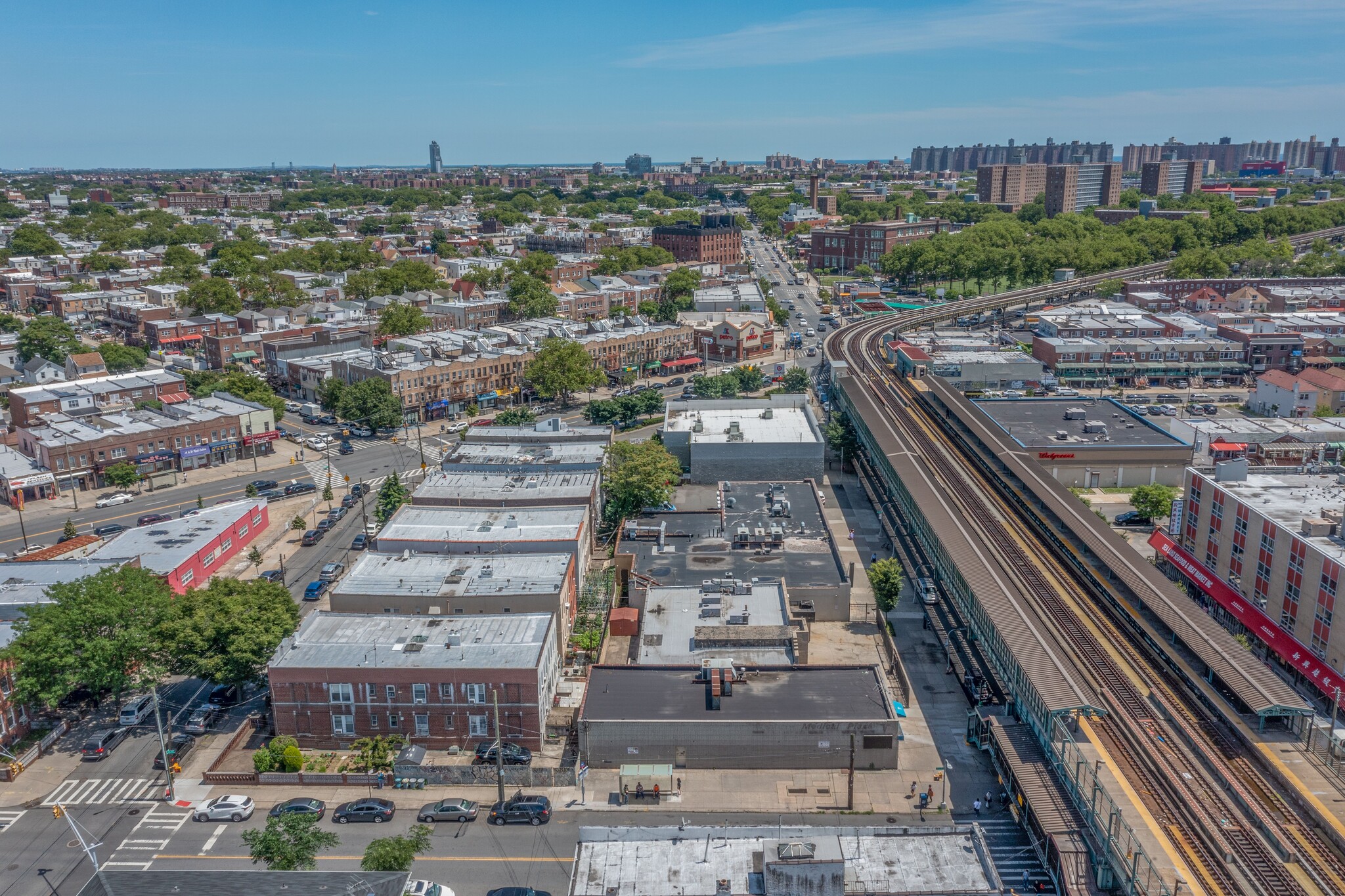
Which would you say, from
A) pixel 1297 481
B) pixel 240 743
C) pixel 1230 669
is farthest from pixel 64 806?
pixel 1297 481

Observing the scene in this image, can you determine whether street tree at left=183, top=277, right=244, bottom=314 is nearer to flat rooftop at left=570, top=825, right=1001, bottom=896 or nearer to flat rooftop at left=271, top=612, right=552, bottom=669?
flat rooftop at left=271, top=612, right=552, bottom=669

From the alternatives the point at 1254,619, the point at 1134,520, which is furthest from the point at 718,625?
the point at 1134,520

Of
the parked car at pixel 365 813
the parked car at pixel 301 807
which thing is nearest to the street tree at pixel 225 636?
the parked car at pixel 301 807

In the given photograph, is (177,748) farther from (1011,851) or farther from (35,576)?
(1011,851)

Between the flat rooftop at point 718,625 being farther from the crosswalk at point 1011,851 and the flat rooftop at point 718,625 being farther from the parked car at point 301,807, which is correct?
the parked car at point 301,807

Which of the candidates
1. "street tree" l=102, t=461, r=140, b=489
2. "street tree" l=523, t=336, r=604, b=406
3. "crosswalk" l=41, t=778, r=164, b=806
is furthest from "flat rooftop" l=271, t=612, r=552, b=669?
"street tree" l=523, t=336, r=604, b=406

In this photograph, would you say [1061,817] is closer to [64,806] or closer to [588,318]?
[64,806]
